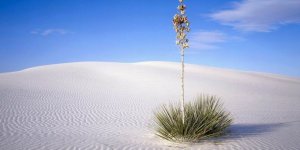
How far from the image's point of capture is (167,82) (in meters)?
28.3

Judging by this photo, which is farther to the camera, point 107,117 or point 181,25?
point 107,117

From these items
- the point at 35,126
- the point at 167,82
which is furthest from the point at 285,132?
the point at 167,82

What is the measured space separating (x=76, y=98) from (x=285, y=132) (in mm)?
12676

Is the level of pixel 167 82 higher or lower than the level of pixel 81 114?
higher

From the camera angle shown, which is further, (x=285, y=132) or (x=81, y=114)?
(x=81, y=114)

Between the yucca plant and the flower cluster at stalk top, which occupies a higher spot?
the flower cluster at stalk top

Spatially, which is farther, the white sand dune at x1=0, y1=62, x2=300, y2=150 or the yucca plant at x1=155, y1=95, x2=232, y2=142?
the white sand dune at x1=0, y1=62, x2=300, y2=150

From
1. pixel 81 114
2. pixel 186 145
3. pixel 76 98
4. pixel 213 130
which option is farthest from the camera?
pixel 76 98

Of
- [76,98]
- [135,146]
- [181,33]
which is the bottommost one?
[135,146]

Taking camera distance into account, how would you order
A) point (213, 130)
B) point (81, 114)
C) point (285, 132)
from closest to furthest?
point (213, 130) < point (285, 132) < point (81, 114)

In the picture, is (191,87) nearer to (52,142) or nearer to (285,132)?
(285,132)

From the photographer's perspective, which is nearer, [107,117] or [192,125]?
[192,125]

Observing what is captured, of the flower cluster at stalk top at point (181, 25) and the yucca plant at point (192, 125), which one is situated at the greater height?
the flower cluster at stalk top at point (181, 25)

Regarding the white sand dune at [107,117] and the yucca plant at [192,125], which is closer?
the yucca plant at [192,125]
